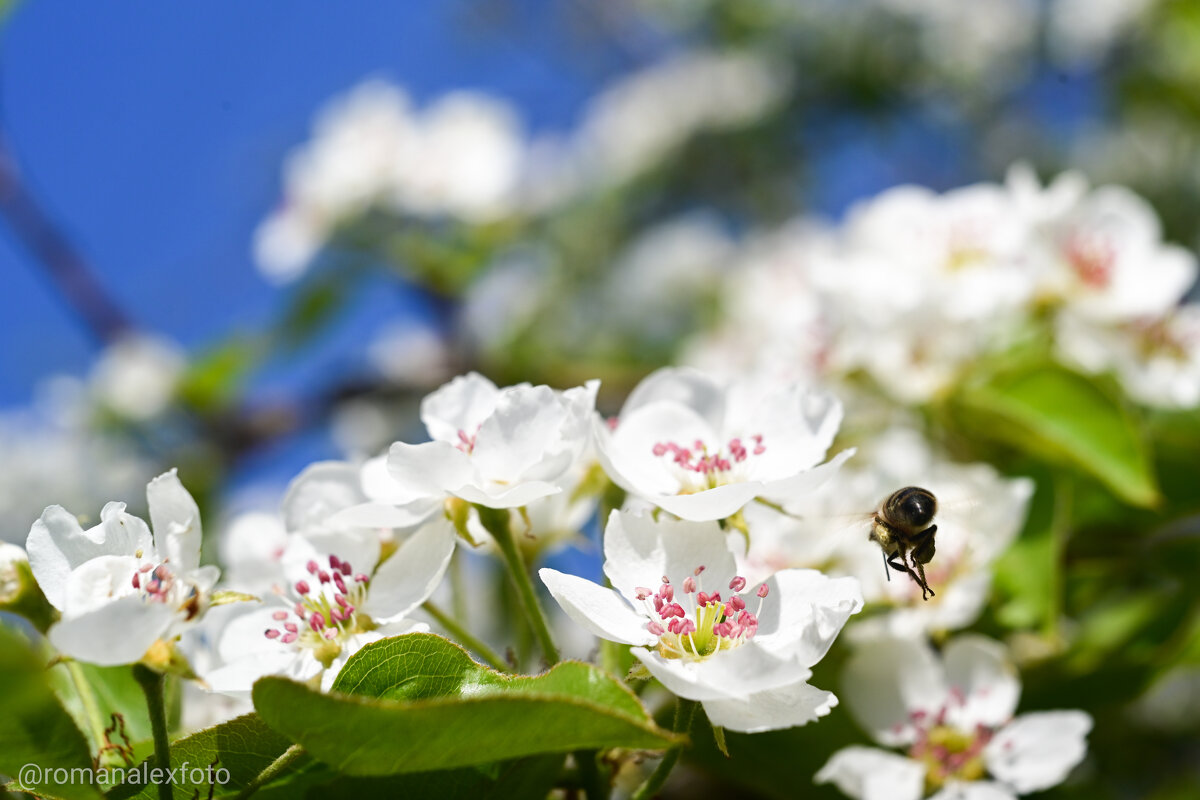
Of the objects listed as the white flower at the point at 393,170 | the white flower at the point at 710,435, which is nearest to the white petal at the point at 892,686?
the white flower at the point at 710,435

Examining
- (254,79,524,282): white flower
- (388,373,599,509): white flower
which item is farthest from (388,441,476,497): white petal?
(254,79,524,282): white flower

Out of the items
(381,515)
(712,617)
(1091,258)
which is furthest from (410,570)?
(1091,258)

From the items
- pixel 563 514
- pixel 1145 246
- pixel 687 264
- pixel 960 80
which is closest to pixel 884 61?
pixel 960 80

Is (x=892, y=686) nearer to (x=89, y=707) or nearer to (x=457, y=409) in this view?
(x=457, y=409)

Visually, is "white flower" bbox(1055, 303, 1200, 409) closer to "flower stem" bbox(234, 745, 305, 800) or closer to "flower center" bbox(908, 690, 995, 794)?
"flower center" bbox(908, 690, 995, 794)

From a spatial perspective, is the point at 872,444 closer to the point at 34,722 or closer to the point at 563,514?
the point at 563,514
